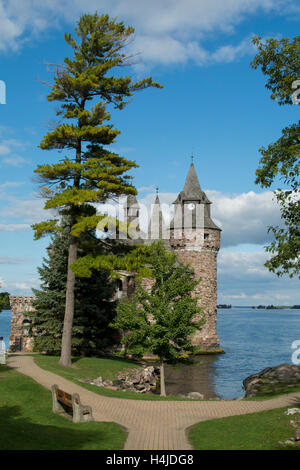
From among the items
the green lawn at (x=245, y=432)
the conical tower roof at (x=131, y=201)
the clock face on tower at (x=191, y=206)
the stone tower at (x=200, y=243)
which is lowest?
the green lawn at (x=245, y=432)

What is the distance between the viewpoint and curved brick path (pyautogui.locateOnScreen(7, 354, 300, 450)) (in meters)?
10.6

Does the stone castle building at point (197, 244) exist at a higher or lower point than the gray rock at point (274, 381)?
higher

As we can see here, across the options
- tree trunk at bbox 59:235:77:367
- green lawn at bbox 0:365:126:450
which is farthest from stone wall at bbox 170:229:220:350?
green lawn at bbox 0:365:126:450

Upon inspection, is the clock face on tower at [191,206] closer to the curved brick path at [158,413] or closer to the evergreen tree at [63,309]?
the evergreen tree at [63,309]

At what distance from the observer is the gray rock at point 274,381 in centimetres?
1959

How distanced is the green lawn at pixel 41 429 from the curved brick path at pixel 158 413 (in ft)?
1.97

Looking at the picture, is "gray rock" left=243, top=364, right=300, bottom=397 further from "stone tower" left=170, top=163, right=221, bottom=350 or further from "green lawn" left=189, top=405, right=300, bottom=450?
"stone tower" left=170, top=163, right=221, bottom=350

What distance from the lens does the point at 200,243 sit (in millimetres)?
44438

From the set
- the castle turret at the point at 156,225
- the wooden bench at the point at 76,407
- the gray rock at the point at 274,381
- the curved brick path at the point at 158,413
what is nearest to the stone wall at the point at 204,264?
the castle turret at the point at 156,225

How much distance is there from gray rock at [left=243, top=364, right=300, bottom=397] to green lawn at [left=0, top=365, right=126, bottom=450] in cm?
953

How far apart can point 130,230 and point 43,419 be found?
1190 centimetres

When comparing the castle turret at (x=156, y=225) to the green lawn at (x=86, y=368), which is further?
the castle turret at (x=156, y=225)

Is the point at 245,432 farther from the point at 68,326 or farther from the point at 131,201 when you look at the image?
the point at 131,201
